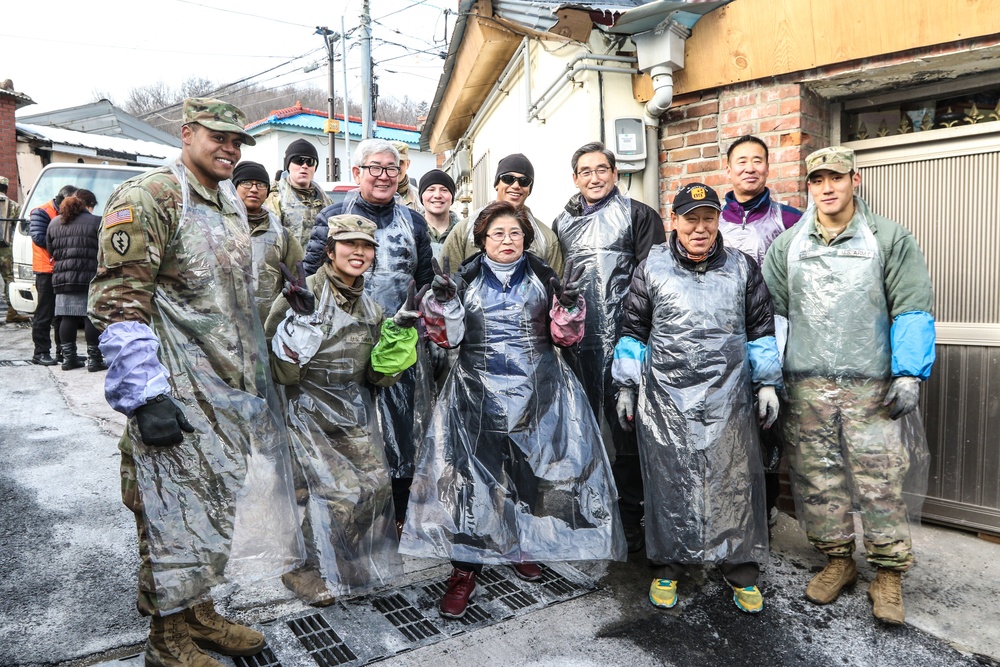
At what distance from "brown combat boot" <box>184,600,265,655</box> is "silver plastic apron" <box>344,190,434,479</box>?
3.09 ft

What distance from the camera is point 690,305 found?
2631mm

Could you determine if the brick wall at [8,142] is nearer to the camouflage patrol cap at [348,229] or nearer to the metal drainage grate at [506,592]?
the camouflage patrol cap at [348,229]

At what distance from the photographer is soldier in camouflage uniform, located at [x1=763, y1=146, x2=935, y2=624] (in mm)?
2576

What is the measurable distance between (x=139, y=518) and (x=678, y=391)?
74.8 inches

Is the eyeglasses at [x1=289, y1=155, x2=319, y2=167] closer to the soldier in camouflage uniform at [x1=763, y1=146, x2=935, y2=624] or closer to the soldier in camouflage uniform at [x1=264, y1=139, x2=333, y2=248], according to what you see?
the soldier in camouflage uniform at [x1=264, y1=139, x2=333, y2=248]

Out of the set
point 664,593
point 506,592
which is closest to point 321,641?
point 506,592

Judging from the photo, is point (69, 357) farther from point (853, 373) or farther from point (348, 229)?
point (853, 373)

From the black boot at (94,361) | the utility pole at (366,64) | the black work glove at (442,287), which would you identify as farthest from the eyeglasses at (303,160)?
the utility pole at (366,64)

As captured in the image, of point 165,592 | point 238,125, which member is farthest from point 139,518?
point 238,125

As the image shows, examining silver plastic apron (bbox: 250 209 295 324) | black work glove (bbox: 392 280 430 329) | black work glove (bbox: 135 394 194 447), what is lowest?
black work glove (bbox: 135 394 194 447)

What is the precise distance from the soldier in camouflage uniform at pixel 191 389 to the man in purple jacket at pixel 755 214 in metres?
2.08

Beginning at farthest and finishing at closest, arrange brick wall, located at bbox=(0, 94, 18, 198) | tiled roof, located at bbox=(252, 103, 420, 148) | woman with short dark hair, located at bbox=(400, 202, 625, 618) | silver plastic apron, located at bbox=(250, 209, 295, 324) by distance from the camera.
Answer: tiled roof, located at bbox=(252, 103, 420, 148)
brick wall, located at bbox=(0, 94, 18, 198)
silver plastic apron, located at bbox=(250, 209, 295, 324)
woman with short dark hair, located at bbox=(400, 202, 625, 618)

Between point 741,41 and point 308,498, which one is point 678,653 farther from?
point 741,41

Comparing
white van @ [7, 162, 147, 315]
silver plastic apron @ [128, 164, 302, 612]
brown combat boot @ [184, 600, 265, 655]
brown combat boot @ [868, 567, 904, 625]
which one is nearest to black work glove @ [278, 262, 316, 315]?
silver plastic apron @ [128, 164, 302, 612]
